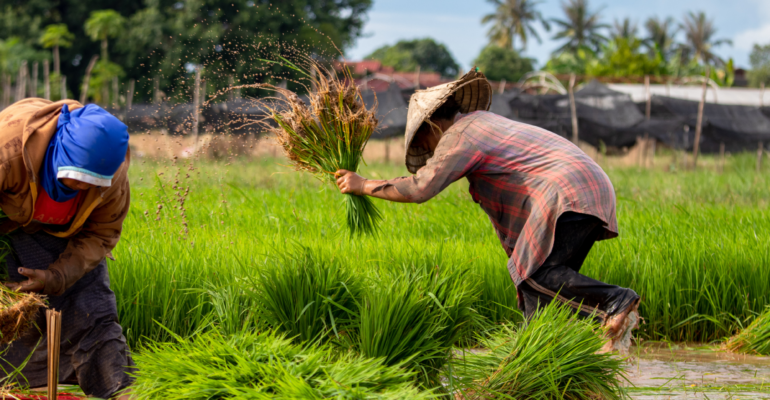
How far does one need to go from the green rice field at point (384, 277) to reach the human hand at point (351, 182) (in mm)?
314

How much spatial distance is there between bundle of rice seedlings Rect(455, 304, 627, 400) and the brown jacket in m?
1.51

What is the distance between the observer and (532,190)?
9.83 feet

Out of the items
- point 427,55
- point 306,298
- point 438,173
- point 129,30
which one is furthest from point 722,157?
point 427,55

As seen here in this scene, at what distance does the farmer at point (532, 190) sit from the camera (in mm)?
2918

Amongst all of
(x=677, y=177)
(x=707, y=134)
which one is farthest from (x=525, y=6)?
(x=677, y=177)

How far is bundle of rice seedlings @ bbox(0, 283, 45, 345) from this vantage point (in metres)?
2.24

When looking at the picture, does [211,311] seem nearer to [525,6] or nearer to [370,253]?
[370,253]

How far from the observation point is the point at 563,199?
2.89 metres

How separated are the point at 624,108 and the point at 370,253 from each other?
453 inches

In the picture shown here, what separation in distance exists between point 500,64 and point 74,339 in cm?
4396

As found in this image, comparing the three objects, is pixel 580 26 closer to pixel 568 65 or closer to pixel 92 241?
pixel 568 65

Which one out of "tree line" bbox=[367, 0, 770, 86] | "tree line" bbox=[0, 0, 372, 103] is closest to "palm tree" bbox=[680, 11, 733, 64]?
"tree line" bbox=[367, 0, 770, 86]

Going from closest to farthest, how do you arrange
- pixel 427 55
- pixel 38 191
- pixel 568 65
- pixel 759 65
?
pixel 38 191, pixel 759 65, pixel 568 65, pixel 427 55

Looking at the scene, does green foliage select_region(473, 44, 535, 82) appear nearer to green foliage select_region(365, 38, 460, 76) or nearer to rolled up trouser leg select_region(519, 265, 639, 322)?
green foliage select_region(365, 38, 460, 76)
